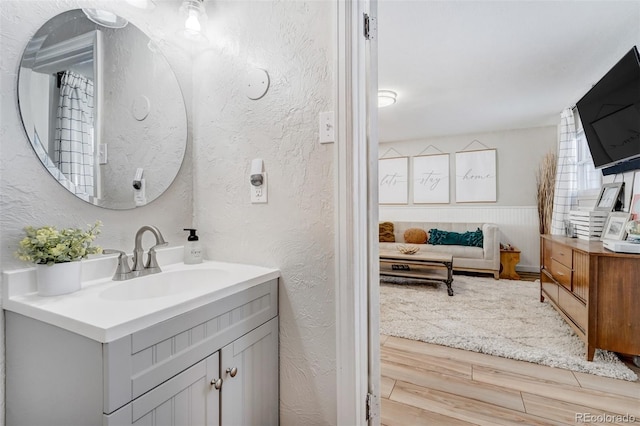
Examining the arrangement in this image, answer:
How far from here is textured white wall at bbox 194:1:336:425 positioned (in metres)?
1.14

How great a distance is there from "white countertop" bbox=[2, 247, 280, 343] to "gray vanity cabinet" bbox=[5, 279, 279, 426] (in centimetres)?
→ 3

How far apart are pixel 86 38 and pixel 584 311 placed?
3.10 metres

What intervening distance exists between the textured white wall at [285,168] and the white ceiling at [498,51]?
1.10 m

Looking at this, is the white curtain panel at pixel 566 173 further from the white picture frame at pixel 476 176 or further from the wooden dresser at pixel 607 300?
the wooden dresser at pixel 607 300

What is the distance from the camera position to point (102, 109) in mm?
1190

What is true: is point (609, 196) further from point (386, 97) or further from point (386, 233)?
point (386, 233)

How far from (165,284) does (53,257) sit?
1.31 ft

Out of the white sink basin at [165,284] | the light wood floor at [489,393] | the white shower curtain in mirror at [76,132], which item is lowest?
the light wood floor at [489,393]

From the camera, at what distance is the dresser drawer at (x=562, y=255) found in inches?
91.9

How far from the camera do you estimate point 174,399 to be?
2.73 ft

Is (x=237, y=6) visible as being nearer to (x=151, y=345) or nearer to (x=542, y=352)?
(x=151, y=345)

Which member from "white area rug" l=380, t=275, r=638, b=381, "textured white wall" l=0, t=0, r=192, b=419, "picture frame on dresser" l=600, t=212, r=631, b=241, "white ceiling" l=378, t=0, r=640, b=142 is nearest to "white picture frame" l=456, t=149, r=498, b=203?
"white ceiling" l=378, t=0, r=640, b=142

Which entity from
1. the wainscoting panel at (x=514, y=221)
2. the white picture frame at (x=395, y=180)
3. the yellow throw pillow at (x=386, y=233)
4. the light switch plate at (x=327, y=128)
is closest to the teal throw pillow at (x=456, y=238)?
the wainscoting panel at (x=514, y=221)

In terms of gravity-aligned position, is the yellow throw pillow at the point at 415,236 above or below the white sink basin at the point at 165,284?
below
